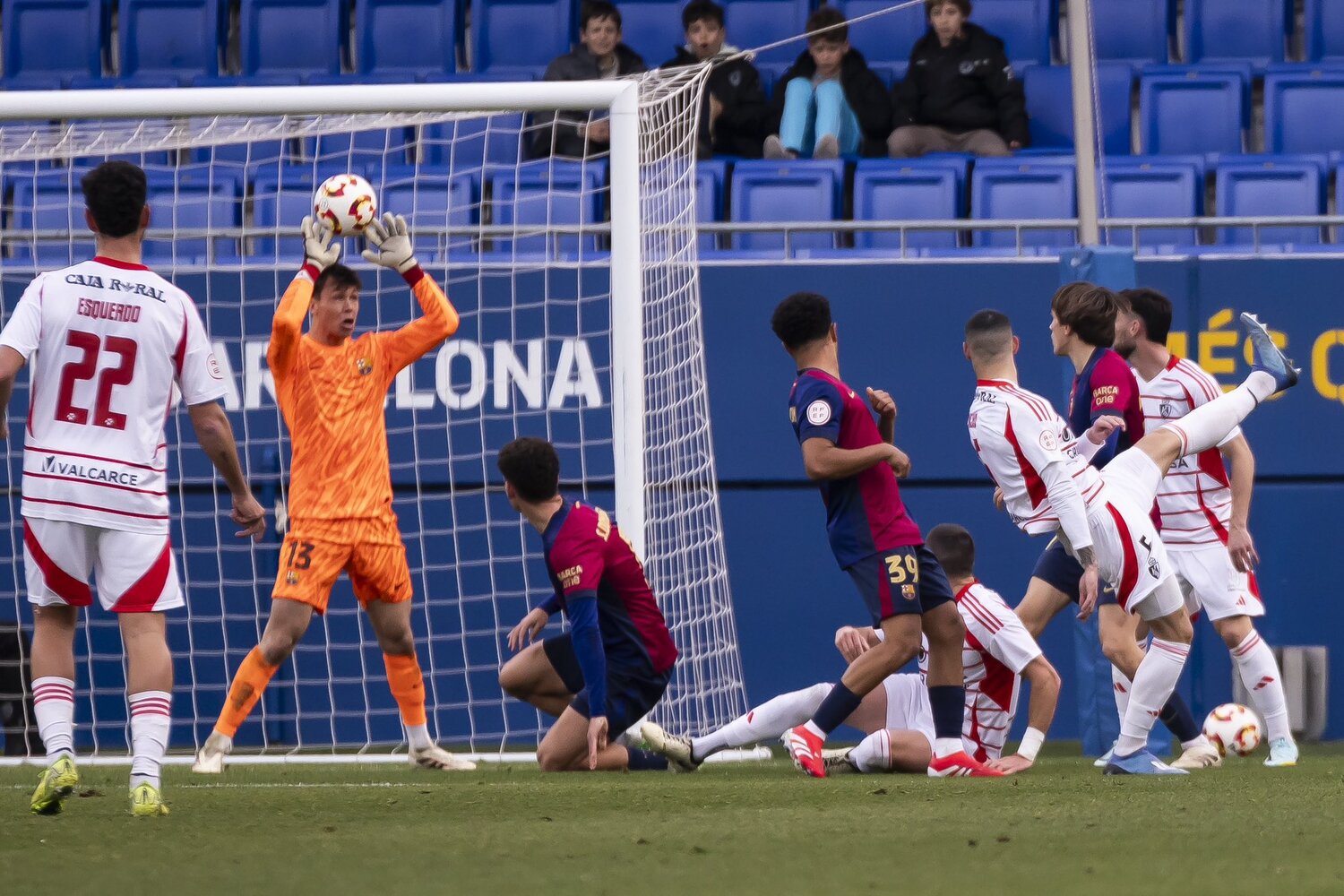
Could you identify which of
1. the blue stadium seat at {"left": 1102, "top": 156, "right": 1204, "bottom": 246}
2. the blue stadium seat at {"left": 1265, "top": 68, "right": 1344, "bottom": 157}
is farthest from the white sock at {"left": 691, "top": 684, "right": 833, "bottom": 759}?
the blue stadium seat at {"left": 1265, "top": 68, "right": 1344, "bottom": 157}

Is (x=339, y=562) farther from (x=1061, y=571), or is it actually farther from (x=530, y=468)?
(x=1061, y=571)

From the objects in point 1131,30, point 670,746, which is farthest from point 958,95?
point 670,746

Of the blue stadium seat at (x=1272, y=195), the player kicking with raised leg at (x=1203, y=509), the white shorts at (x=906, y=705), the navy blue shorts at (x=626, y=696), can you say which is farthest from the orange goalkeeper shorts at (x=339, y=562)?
the blue stadium seat at (x=1272, y=195)

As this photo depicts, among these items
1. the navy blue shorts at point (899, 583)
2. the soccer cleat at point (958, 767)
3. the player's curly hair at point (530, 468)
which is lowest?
the soccer cleat at point (958, 767)

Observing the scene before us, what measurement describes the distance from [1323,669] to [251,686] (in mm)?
4909

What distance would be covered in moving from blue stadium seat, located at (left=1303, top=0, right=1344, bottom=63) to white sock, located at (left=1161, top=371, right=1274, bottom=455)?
5797 mm

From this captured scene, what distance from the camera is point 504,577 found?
8.84m

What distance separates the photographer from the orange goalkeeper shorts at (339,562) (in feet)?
21.5

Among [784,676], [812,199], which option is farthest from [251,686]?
[812,199]

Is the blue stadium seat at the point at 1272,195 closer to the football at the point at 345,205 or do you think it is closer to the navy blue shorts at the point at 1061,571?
the navy blue shorts at the point at 1061,571

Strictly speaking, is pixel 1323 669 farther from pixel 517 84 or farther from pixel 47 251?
pixel 47 251

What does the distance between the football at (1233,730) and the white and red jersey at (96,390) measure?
4021mm

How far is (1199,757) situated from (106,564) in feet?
12.5

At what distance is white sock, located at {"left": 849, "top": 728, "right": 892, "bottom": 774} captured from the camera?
6277mm
